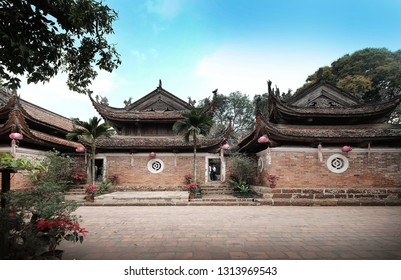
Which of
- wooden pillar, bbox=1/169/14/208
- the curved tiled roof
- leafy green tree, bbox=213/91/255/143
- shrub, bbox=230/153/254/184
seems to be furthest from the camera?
leafy green tree, bbox=213/91/255/143

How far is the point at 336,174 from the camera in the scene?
32.2 feet

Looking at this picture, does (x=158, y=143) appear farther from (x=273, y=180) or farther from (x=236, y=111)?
(x=236, y=111)

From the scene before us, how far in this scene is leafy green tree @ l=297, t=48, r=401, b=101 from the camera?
17469mm

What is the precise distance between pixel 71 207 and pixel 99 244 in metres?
1.12

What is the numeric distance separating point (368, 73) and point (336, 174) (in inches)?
646

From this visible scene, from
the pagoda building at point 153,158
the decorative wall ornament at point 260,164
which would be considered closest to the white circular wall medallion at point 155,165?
the pagoda building at point 153,158

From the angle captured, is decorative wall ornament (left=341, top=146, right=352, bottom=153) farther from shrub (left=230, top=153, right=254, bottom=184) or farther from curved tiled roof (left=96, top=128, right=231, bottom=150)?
curved tiled roof (left=96, top=128, right=231, bottom=150)

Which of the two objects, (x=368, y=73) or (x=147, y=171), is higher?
(x=368, y=73)

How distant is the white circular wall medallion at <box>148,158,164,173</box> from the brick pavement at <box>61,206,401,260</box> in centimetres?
669

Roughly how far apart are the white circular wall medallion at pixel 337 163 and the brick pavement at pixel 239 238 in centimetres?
366

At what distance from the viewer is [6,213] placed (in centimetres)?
305

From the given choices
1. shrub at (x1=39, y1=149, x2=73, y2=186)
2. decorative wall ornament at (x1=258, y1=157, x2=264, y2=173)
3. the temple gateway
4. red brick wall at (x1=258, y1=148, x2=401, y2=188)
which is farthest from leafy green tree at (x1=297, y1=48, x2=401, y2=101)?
shrub at (x1=39, y1=149, x2=73, y2=186)

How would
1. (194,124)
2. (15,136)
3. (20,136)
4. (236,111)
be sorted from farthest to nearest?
(236,111), (194,124), (20,136), (15,136)

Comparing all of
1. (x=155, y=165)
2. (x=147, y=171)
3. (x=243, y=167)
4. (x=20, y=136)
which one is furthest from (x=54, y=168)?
(x=243, y=167)
